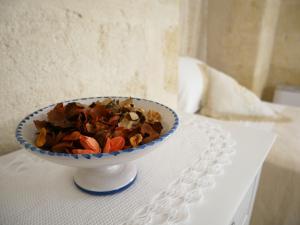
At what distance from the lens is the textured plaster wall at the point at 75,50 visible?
53 cm

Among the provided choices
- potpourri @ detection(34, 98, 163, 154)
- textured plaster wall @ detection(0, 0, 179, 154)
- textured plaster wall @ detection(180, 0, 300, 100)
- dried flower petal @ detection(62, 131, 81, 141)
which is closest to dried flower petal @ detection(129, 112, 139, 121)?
potpourri @ detection(34, 98, 163, 154)

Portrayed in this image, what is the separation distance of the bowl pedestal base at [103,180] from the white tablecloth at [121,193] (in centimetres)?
1

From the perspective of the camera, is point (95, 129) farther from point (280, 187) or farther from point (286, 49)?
point (286, 49)

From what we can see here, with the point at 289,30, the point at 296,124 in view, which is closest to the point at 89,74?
the point at 296,124

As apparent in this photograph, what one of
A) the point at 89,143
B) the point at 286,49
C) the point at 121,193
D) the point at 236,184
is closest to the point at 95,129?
the point at 89,143

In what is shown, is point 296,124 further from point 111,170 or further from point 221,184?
point 111,170

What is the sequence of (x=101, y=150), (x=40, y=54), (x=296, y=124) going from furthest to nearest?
(x=296, y=124), (x=40, y=54), (x=101, y=150)

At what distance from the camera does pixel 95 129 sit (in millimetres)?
394

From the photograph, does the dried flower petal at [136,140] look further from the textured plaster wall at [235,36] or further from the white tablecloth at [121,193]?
the textured plaster wall at [235,36]

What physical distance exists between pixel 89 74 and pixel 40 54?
154 millimetres

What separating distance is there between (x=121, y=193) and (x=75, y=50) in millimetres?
424

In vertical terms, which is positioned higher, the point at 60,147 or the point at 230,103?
the point at 60,147

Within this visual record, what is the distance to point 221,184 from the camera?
46 cm

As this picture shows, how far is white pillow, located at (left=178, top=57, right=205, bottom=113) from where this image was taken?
143 cm
